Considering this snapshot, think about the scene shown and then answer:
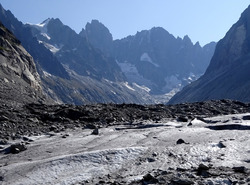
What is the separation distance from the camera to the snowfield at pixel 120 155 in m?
13.1

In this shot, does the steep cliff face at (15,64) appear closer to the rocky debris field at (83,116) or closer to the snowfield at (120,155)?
the rocky debris field at (83,116)

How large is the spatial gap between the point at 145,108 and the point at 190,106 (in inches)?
203

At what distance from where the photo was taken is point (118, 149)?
15984mm

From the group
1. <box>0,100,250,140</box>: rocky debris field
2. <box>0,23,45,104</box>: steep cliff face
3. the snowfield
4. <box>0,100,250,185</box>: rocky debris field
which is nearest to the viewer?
<box>0,100,250,185</box>: rocky debris field

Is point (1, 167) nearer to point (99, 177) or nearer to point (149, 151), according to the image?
point (99, 177)

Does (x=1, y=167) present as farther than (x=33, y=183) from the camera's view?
Yes

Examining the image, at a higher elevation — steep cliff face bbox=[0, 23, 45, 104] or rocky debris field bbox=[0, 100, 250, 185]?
steep cliff face bbox=[0, 23, 45, 104]

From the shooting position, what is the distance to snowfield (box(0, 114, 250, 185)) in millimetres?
13125

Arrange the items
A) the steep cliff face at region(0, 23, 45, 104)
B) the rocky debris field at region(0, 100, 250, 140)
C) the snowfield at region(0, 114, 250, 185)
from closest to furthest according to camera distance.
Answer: the snowfield at region(0, 114, 250, 185)
the rocky debris field at region(0, 100, 250, 140)
the steep cliff face at region(0, 23, 45, 104)

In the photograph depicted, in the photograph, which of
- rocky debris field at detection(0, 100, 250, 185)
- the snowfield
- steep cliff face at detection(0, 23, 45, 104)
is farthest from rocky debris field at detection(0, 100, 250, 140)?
steep cliff face at detection(0, 23, 45, 104)

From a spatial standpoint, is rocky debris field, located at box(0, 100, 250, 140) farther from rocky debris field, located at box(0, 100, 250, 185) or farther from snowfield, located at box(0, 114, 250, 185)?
snowfield, located at box(0, 114, 250, 185)

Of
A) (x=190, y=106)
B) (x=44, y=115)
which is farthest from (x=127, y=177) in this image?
(x=190, y=106)

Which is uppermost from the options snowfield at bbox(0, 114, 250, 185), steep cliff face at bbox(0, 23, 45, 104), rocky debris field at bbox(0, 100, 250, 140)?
steep cliff face at bbox(0, 23, 45, 104)

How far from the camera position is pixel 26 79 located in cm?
8400
